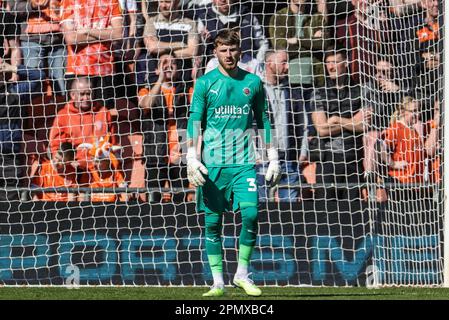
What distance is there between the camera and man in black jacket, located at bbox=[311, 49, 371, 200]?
11.2 metres

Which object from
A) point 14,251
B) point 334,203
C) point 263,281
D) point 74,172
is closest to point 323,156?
point 334,203

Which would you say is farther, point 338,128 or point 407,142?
point 338,128

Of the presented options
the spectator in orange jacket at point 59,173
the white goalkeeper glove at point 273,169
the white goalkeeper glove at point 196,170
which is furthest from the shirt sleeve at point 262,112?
the spectator in orange jacket at point 59,173

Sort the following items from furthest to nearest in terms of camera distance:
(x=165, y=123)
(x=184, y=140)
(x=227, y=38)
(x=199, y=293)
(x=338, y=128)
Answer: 1. (x=184, y=140)
2. (x=165, y=123)
3. (x=338, y=128)
4. (x=199, y=293)
5. (x=227, y=38)

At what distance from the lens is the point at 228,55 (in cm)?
827

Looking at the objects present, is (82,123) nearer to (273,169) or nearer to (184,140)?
(184,140)

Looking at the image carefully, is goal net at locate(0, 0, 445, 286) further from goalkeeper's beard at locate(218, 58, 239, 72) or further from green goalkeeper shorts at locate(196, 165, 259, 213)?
goalkeeper's beard at locate(218, 58, 239, 72)

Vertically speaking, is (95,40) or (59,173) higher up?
(95,40)

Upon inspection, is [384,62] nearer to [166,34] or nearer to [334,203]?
[334,203]

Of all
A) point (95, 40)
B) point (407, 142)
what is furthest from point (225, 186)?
point (95, 40)

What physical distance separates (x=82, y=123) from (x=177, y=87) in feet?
3.84

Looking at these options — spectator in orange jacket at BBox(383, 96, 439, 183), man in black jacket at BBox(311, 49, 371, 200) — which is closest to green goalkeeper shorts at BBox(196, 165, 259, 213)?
man in black jacket at BBox(311, 49, 371, 200)

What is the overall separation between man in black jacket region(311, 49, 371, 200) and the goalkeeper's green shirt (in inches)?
112

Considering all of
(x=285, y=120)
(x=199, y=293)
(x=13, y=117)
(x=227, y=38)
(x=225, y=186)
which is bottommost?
(x=199, y=293)
